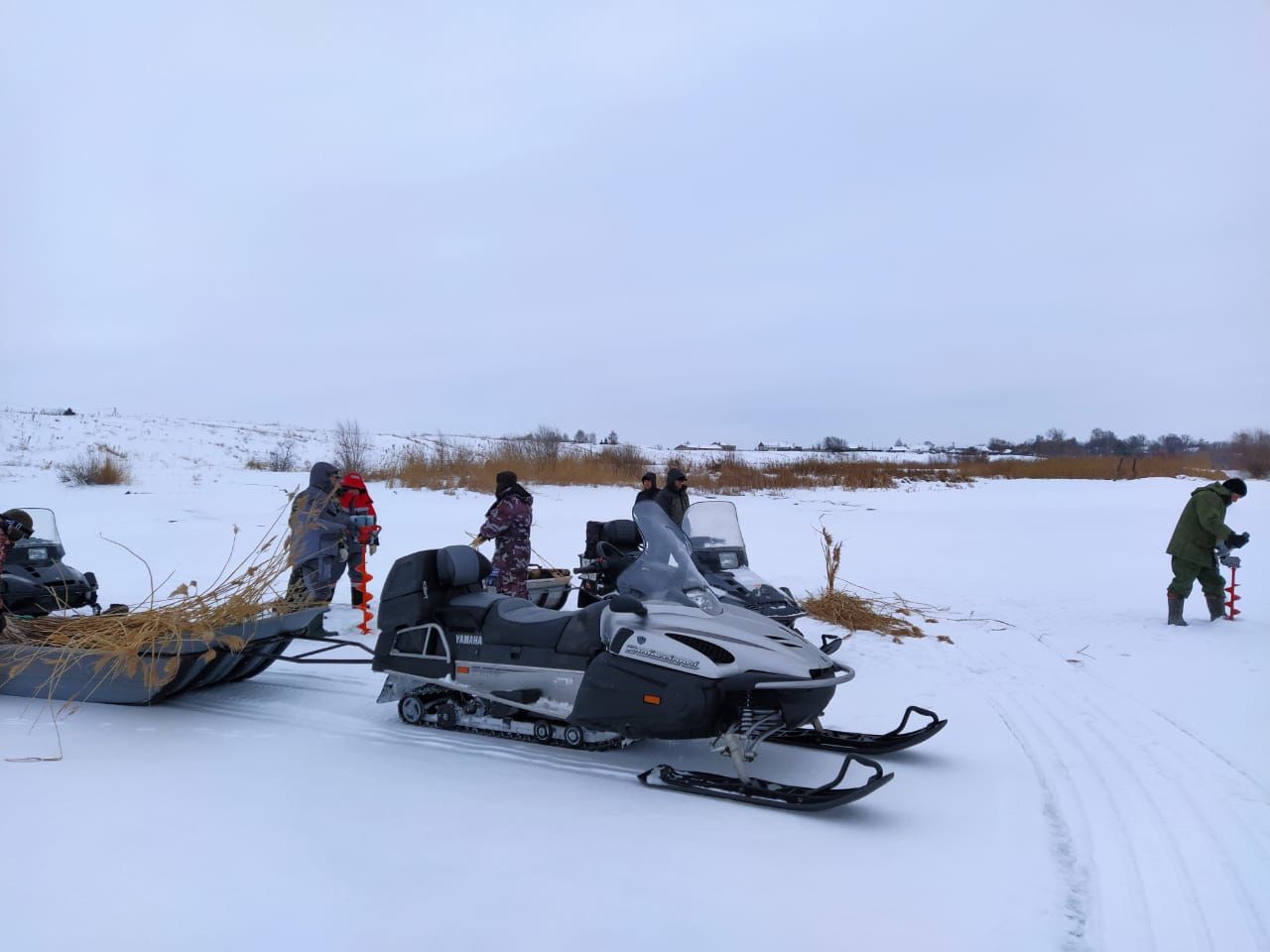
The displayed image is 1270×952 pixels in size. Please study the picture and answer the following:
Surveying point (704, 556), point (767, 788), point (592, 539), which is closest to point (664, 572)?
point (767, 788)

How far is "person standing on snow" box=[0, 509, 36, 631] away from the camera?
491cm

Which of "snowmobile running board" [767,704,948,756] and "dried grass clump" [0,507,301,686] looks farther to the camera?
"dried grass clump" [0,507,301,686]

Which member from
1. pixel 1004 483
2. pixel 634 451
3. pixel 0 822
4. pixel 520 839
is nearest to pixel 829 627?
pixel 520 839

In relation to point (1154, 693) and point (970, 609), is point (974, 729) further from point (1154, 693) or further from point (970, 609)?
point (970, 609)

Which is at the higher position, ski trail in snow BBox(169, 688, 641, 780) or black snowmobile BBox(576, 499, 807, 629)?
black snowmobile BBox(576, 499, 807, 629)

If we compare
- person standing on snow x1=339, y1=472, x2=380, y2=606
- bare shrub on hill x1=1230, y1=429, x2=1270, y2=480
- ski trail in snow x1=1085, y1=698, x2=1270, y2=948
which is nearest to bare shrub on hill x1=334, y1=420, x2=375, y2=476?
person standing on snow x1=339, y1=472, x2=380, y2=606

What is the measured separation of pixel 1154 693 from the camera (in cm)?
577

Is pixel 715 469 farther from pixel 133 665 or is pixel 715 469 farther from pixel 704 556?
pixel 133 665

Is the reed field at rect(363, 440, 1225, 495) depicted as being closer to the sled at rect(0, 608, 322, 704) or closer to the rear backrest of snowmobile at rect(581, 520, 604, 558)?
the rear backrest of snowmobile at rect(581, 520, 604, 558)

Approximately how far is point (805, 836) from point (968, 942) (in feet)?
2.72

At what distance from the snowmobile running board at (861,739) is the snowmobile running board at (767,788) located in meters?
0.54

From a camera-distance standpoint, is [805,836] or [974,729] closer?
[805,836]

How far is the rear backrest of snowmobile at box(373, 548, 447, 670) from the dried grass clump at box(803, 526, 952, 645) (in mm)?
4457

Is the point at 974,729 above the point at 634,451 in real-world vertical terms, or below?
below
